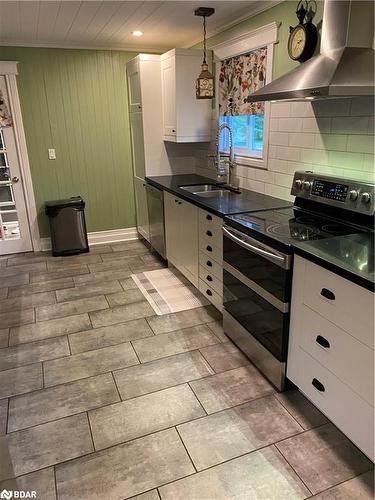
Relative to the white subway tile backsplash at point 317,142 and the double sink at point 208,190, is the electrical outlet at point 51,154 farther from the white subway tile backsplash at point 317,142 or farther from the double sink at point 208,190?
the white subway tile backsplash at point 317,142

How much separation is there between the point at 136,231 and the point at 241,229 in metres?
3.08

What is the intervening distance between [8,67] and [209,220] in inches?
120

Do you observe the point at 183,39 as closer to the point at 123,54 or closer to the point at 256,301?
the point at 123,54

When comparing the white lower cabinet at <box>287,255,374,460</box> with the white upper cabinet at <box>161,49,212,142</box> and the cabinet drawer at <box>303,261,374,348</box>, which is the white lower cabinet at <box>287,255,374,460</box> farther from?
the white upper cabinet at <box>161,49,212,142</box>

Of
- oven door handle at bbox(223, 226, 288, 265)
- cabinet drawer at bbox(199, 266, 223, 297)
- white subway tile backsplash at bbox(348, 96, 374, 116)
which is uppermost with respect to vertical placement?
white subway tile backsplash at bbox(348, 96, 374, 116)

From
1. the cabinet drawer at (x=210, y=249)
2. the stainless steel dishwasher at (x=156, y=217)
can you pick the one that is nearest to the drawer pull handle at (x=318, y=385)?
the cabinet drawer at (x=210, y=249)

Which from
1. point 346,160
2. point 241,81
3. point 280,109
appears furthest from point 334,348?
point 241,81

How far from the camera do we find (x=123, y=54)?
14.5ft

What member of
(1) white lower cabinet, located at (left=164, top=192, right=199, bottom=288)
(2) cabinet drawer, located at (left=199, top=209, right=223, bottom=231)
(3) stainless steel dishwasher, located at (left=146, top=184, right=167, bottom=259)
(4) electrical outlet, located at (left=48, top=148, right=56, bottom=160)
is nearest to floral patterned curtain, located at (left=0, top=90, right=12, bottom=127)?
(4) electrical outlet, located at (left=48, top=148, right=56, bottom=160)

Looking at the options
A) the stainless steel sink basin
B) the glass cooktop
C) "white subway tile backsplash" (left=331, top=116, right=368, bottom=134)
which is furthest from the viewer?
the stainless steel sink basin

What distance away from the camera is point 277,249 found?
1.95m

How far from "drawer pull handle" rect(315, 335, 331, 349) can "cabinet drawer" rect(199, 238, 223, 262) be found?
3.52ft

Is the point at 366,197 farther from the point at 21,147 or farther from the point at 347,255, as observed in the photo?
the point at 21,147

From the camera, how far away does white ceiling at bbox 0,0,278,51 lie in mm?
2849
